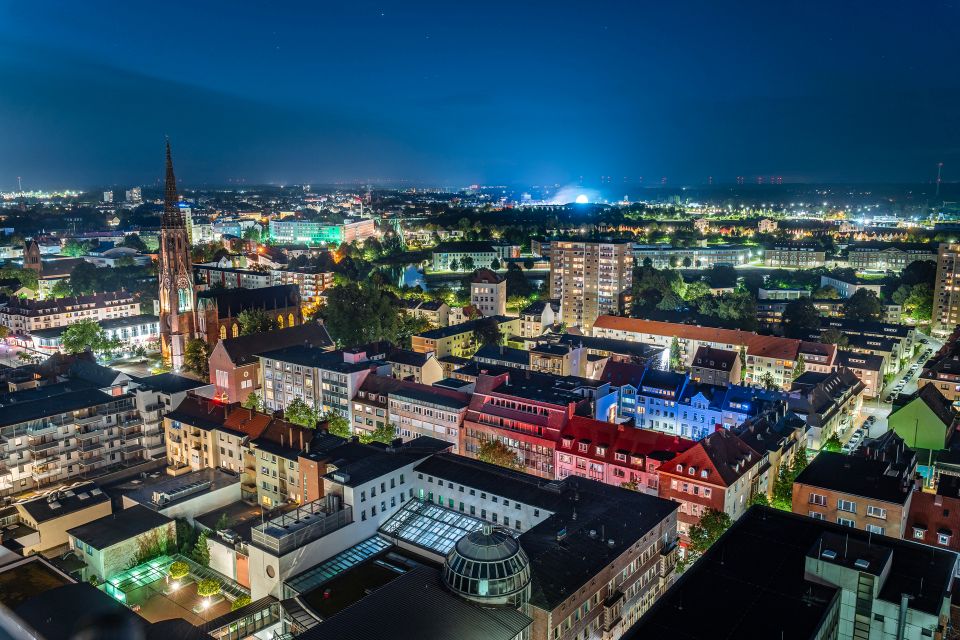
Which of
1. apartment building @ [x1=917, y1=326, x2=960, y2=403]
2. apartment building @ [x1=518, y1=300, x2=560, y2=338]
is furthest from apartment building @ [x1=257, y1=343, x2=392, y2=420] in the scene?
apartment building @ [x1=917, y1=326, x2=960, y2=403]

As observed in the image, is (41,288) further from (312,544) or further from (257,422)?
(312,544)

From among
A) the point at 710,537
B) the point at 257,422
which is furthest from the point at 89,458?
the point at 710,537

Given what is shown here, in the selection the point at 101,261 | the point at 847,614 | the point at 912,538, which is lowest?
the point at 912,538

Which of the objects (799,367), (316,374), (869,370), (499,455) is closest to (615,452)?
(499,455)

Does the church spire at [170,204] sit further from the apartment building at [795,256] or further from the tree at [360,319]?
the apartment building at [795,256]

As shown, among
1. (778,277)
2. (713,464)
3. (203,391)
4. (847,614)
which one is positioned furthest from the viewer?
(778,277)

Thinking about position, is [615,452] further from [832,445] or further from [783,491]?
[832,445]

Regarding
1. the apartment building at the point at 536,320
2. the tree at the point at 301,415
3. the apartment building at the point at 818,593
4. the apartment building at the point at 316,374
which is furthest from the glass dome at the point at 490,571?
the apartment building at the point at 536,320
